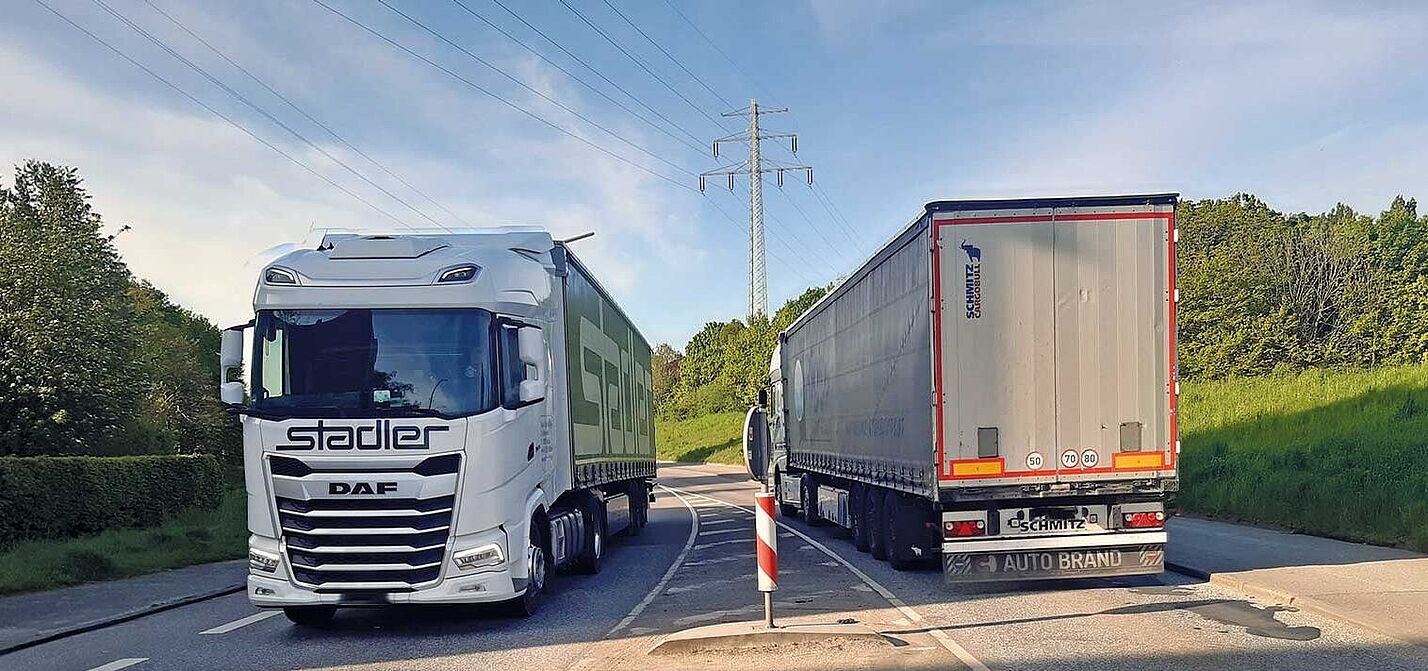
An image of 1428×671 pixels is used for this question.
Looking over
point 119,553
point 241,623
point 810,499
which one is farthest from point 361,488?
point 810,499

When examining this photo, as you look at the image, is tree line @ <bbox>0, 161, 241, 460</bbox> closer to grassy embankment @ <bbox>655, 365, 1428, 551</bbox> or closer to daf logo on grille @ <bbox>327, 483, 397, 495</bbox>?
daf logo on grille @ <bbox>327, 483, 397, 495</bbox>

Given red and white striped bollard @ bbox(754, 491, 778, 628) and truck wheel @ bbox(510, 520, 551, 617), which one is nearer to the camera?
red and white striped bollard @ bbox(754, 491, 778, 628)

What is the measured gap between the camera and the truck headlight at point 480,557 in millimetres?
9953

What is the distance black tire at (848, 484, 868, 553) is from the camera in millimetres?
16500

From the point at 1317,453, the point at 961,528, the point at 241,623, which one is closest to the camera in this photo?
the point at 241,623

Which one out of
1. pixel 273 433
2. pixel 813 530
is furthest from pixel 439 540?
pixel 813 530

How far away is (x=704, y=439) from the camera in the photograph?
284ft

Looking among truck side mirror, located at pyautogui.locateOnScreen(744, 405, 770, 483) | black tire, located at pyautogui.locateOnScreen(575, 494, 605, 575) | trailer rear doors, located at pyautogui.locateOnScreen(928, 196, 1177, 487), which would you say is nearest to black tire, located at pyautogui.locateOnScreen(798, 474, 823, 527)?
truck side mirror, located at pyautogui.locateOnScreen(744, 405, 770, 483)

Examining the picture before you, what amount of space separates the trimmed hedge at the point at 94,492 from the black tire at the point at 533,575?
395 inches

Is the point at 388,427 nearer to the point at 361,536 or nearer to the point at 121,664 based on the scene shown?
the point at 361,536

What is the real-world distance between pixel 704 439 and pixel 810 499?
64462 millimetres

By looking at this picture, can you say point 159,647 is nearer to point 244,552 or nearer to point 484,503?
point 484,503

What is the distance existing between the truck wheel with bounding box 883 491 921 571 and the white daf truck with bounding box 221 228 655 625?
4.67 metres

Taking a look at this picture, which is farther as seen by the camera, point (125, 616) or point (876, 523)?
point (876, 523)
